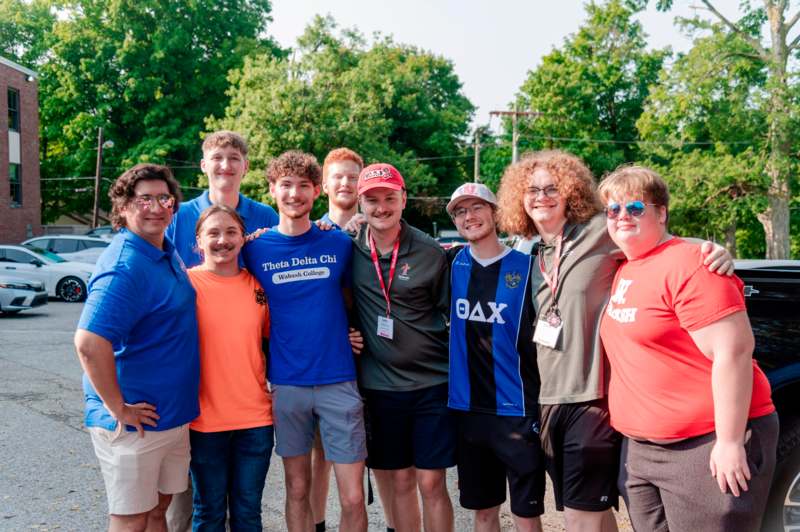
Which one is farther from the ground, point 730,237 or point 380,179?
point 380,179

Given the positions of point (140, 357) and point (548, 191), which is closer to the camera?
point (140, 357)

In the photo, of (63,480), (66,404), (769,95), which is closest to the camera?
(63,480)

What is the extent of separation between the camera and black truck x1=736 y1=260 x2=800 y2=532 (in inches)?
128

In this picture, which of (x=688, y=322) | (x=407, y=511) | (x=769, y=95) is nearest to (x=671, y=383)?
(x=688, y=322)

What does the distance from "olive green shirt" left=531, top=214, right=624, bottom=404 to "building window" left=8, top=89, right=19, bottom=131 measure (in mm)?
35194

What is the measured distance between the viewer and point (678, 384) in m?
2.67

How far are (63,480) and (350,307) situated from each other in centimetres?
288

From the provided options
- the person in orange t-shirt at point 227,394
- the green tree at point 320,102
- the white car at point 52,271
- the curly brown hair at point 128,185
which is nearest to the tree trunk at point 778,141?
the green tree at point 320,102

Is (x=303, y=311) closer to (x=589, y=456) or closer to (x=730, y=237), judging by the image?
(x=589, y=456)

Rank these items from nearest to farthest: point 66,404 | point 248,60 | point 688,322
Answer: point 688,322
point 66,404
point 248,60

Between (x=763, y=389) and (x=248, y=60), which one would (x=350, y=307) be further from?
(x=248, y=60)

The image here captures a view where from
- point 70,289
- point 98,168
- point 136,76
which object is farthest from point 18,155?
point 70,289

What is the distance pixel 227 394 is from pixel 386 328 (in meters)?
0.89

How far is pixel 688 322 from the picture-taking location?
258 centimetres
